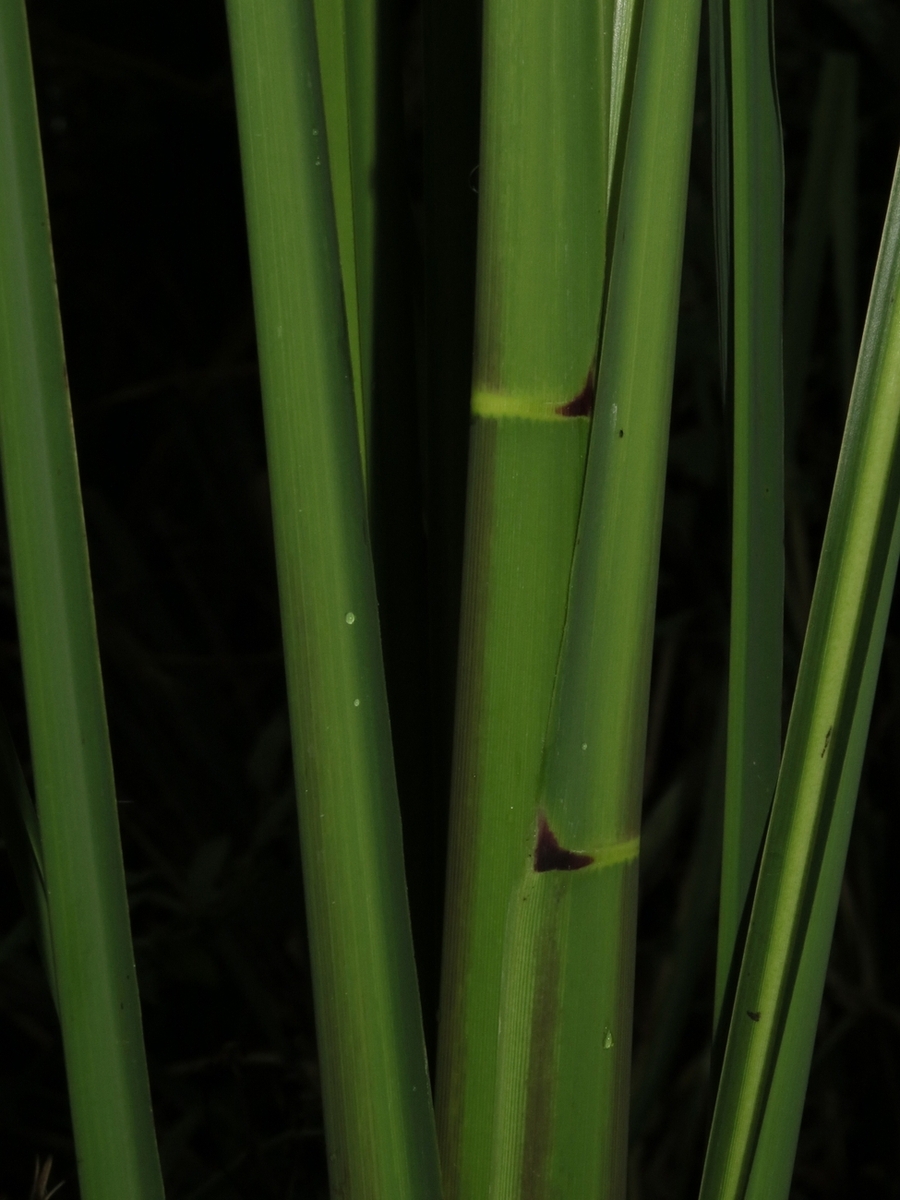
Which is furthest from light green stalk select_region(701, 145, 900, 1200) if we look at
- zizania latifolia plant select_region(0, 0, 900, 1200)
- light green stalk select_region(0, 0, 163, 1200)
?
light green stalk select_region(0, 0, 163, 1200)

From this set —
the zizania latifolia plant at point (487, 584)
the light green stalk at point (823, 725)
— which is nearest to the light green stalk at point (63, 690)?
the zizania latifolia plant at point (487, 584)

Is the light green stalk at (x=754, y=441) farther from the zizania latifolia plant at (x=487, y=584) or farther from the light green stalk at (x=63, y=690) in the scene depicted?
the light green stalk at (x=63, y=690)

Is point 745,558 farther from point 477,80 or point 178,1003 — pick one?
point 178,1003

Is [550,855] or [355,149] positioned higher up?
[355,149]

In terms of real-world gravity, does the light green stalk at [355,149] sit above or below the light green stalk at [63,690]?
above

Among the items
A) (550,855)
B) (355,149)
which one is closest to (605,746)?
(550,855)

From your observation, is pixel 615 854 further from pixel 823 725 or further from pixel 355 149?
pixel 355 149

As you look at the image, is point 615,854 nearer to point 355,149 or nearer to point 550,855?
point 550,855

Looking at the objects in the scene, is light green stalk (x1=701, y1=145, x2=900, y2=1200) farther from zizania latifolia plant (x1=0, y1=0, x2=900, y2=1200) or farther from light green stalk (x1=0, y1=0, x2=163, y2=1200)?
light green stalk (x1=0, y1=0, x2=163, y2=1200)
